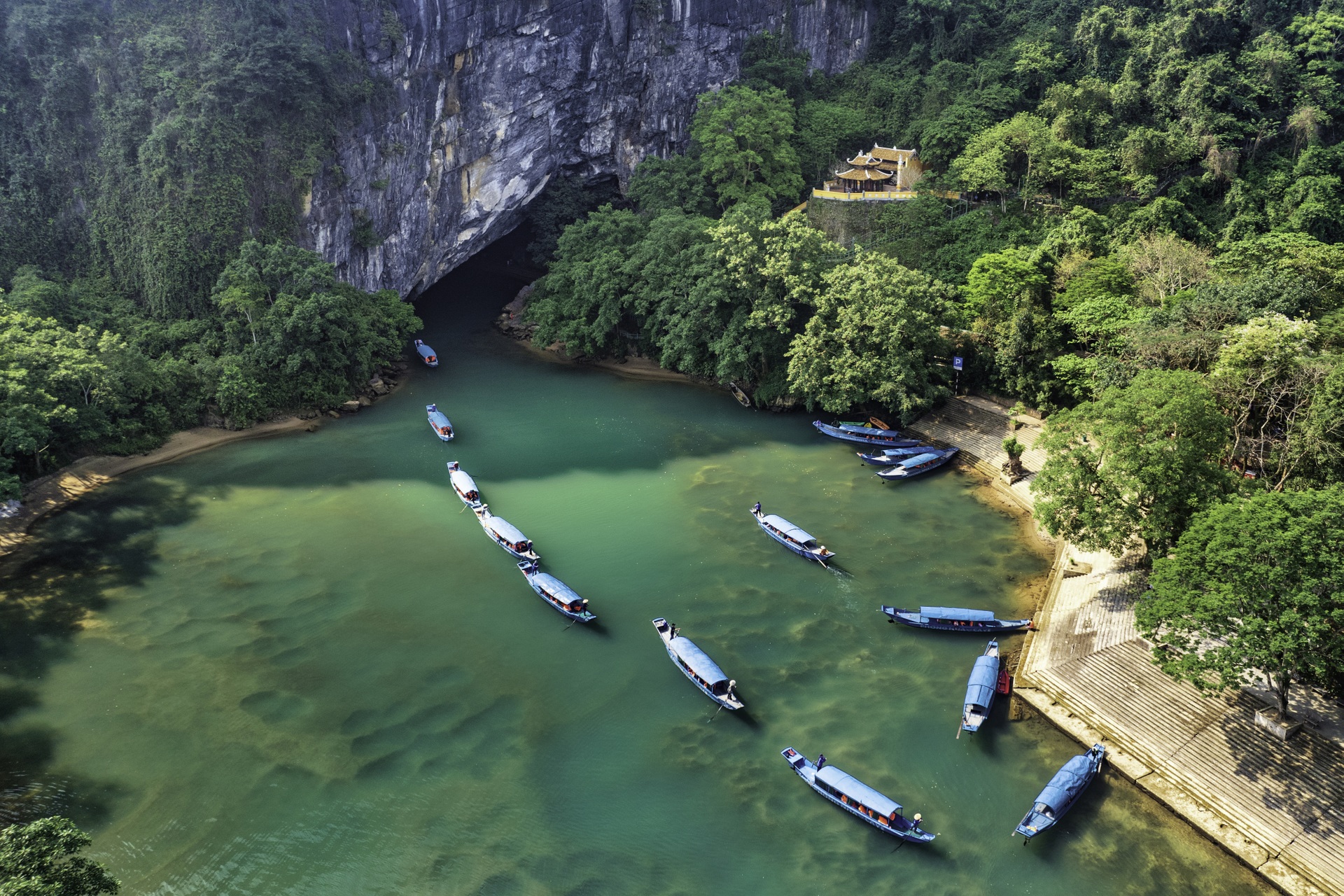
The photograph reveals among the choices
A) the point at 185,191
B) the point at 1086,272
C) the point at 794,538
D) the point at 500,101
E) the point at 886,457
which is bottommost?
the point at 794,538

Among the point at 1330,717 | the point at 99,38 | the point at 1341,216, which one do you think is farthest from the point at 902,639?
the point at 99,38

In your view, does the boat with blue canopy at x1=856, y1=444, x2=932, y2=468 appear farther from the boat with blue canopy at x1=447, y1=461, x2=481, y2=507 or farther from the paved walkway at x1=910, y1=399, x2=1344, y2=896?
the boat with blue canopy at x1=447, y1=461, x2=481, y2=507

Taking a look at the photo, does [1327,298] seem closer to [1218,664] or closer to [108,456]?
[1218,664]

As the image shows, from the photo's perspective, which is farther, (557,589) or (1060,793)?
(557,589)

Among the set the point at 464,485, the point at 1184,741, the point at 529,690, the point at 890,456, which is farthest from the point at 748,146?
the point at 1184,741

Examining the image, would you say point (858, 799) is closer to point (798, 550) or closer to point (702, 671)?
point (702, 671)

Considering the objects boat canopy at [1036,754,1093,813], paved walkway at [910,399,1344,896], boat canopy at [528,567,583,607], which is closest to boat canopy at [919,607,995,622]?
paved walkway at [910,399,1344,896]

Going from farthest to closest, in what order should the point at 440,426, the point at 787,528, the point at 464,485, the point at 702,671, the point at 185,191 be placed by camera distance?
1. the point at 185,191
2. the point at 440,426
3. the point at 464,485
4. the point at 787,528
5. the point at 702,671
